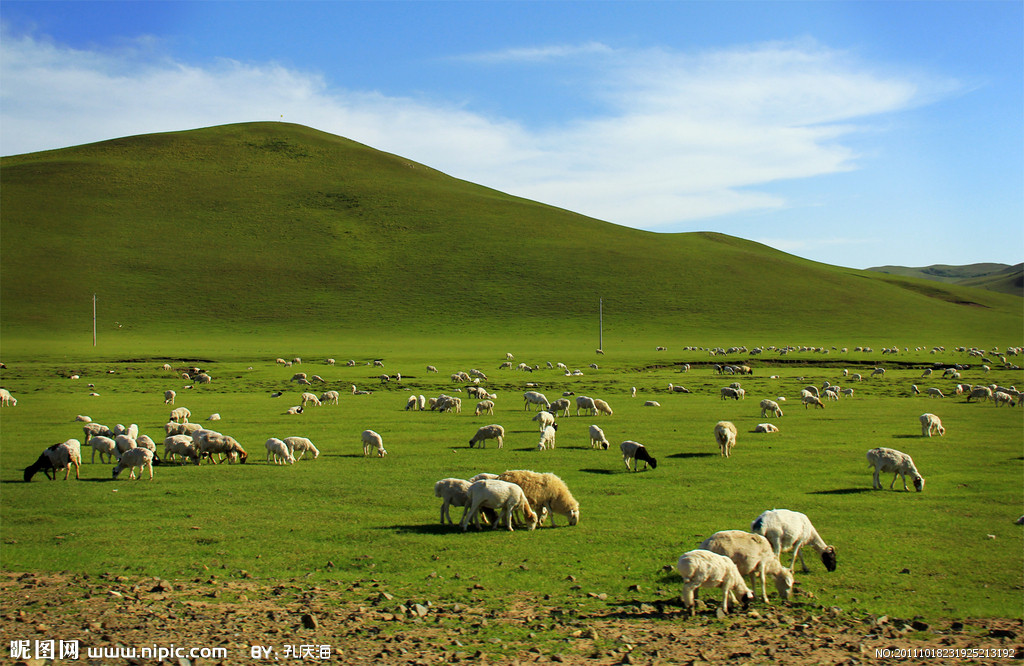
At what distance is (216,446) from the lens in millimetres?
20719

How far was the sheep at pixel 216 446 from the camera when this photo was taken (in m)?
20.7

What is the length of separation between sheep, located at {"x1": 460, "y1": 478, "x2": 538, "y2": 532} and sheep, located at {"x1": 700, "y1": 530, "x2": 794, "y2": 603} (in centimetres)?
417

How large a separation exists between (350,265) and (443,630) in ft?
358

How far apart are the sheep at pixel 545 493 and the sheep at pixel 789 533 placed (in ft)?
13.0

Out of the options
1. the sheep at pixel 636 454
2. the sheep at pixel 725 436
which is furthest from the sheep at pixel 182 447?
the sheep at pixel 725 436

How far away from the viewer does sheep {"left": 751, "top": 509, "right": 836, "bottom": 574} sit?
1078 cm

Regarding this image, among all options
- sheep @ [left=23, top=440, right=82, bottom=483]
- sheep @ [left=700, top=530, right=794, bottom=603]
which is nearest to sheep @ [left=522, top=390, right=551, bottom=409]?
sheep @ [left=23, top=440, right=82, bottom=483]

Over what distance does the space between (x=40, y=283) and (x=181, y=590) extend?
105483 millimetres

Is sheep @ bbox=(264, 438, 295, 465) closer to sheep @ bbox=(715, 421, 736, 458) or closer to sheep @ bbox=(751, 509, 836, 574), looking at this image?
sheep @ bbox=(715, 421, 736, 458)

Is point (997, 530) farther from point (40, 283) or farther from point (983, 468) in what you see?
point (40, 283)

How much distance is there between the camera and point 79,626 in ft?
30.2

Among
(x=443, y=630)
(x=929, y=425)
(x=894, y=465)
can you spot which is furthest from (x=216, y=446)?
(x=929, y=425)

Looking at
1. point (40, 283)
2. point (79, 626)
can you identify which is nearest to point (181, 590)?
point (79, 626)

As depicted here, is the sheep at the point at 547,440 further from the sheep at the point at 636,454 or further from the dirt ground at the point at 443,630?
the dirt ground at the point at 443,630
